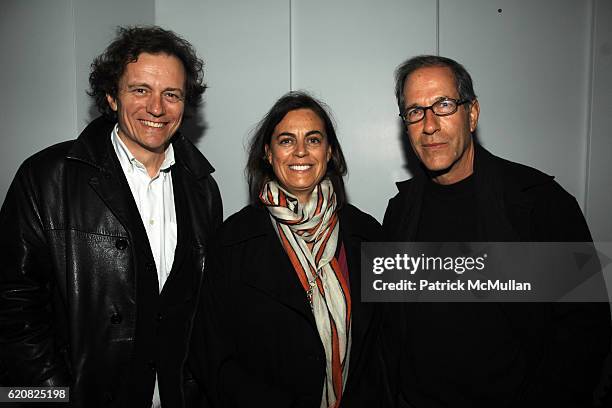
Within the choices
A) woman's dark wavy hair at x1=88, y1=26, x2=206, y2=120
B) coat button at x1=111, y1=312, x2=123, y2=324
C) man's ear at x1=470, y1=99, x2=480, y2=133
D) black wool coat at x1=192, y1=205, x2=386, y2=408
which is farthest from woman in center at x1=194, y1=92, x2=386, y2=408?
man's ear at x1=470, y1=99, x2=480, y2=133

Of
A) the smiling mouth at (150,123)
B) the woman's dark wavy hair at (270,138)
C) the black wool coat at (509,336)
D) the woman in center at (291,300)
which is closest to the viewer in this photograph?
the black wool coat at (509,336)

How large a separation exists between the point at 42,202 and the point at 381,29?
2.39 m

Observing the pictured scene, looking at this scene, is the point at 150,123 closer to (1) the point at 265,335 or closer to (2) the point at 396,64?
(1) the point at 265,335

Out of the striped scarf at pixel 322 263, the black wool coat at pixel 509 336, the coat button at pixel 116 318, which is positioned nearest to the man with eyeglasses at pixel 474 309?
the black wool coat at pixel 509 336

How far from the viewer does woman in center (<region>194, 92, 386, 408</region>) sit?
1751 millimetres

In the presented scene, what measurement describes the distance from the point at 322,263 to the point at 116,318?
0.95 metres

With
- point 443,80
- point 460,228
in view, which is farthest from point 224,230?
point 443,80

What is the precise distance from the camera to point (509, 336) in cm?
166

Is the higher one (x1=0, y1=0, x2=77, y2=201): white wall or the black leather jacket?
(x1=0, y1=0, x2=77, y2=201): white wall

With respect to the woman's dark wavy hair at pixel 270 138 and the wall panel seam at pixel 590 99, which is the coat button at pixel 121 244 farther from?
the wall panel seam at pixel 590 99

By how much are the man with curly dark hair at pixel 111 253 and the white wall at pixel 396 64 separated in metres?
0.97

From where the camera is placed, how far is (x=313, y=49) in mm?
2852

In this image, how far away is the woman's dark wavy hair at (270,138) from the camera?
6.71 ft

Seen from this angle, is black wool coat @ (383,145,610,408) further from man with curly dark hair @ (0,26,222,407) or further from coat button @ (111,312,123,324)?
coat button @ (111,312,123,324)
